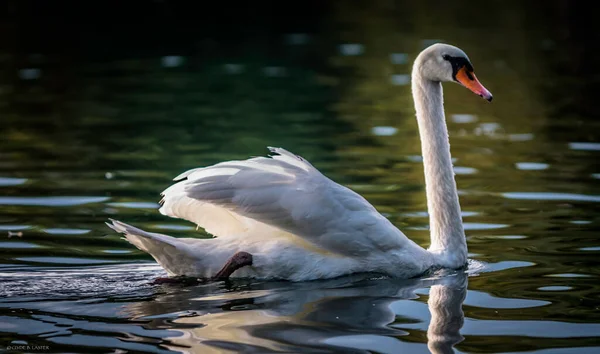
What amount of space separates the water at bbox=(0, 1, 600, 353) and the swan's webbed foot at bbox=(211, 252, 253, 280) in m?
0.16

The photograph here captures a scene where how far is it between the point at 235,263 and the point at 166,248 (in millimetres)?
539

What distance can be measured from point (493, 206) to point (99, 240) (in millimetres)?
4206

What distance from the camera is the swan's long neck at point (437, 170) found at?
9.99 metres

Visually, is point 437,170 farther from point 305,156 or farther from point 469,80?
point 305,156

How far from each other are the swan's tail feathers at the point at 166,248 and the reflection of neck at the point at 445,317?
1.85m

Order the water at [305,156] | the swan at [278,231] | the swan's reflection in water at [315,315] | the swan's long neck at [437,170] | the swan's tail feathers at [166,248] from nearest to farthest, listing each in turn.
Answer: the swan's reflection in water at [315,315] → the water at [305,156] → the swan's tail feathers at [166,248] → the swan at [278,231] → the swan's long neck at [437,170]

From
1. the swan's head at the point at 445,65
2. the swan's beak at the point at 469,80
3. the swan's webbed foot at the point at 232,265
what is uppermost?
the swan's head at the point at 445,65

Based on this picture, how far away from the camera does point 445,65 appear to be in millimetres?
10203

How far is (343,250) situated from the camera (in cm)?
922

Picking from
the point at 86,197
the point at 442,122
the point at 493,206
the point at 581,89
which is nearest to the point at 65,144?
the point at 86,197

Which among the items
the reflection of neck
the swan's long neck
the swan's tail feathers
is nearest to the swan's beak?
the swan's long neck

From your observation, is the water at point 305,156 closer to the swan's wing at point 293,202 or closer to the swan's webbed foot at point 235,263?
the swan's webbed foot at point 235,263

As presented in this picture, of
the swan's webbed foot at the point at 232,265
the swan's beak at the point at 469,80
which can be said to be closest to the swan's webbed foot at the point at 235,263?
the swan's webbed foot at the point at 232,265

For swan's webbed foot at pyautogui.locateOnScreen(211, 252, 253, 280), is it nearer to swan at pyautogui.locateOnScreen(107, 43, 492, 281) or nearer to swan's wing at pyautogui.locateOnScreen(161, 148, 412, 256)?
swan at pyautogui.locateOnScreen(107, 43, 492, 281)
